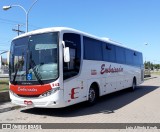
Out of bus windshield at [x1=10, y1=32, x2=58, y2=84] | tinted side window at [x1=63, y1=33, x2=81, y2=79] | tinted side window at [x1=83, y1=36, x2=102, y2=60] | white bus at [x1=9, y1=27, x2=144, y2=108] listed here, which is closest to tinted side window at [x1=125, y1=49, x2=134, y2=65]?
tinted side window at [x1=83, y1=36, x2=102, y2=60]

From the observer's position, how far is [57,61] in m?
9.48

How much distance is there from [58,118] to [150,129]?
10.7 feet

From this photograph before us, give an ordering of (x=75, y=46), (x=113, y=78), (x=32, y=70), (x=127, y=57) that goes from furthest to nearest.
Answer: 1. (x=127, y=57)
2. (x=113, y=78)
3. (x=75, y=46)
4. (x=32, y=70)

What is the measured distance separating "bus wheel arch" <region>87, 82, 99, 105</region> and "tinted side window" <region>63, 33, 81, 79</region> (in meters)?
1.66

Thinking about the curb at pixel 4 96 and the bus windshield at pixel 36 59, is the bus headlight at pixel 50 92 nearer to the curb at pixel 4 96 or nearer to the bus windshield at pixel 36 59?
the bus windshield at pixel 36 59

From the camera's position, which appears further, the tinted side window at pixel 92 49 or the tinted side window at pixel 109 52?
the tinted side window at pixel 109 52

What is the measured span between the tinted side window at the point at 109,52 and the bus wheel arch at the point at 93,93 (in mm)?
1828

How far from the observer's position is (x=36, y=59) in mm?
9820

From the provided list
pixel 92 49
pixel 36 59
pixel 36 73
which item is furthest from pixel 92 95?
pixel 36 59

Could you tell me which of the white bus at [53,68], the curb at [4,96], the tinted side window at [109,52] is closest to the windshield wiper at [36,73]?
the white bus at [53,68]

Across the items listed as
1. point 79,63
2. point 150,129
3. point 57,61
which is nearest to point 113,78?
point 79,63

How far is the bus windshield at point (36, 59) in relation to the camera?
376 inches

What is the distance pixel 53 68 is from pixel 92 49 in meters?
3.37

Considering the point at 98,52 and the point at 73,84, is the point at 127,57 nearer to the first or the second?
the point at 98,52
